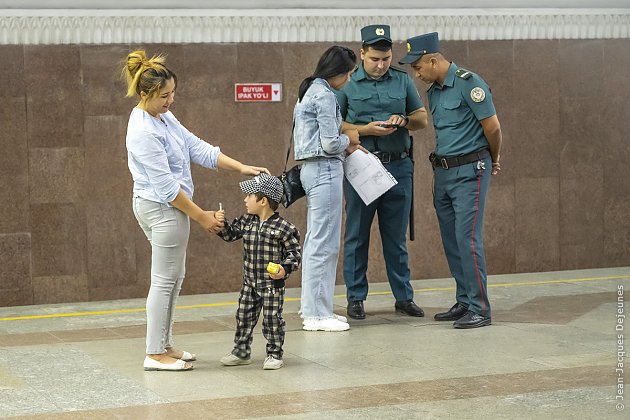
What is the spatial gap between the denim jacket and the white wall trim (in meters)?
2.22

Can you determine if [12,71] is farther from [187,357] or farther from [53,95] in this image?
[187,357]

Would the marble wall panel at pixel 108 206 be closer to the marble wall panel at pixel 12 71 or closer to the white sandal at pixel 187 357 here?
the marble wall panel at pixel 12 71

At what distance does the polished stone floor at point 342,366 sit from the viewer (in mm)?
5941

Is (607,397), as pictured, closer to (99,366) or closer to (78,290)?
(99,366)

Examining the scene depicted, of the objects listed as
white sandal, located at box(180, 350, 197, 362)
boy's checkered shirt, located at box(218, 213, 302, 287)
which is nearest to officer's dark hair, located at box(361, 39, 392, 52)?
boy's checkered shirt, located at box(218, 213, 302, 287)

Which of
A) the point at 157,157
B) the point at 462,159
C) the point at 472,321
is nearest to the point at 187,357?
the point at 157,157

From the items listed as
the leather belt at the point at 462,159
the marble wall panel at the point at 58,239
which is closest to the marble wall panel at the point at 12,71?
the marble wall panel at the point at 58,239

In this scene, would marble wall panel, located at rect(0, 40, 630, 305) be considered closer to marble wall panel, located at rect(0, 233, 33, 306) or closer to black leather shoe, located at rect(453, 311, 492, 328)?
marble wall panel, located at rect(0, 233, 33, 306)

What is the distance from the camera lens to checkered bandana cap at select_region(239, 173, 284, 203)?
22.8ft

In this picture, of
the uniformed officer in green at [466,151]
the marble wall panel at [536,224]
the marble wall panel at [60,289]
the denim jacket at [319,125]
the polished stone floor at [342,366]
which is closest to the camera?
the polished stone floor at [342,366]

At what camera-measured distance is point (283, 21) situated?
10.3m

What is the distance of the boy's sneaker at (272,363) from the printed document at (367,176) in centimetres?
184

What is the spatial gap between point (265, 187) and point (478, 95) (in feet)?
6.89

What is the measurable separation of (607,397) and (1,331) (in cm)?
457
